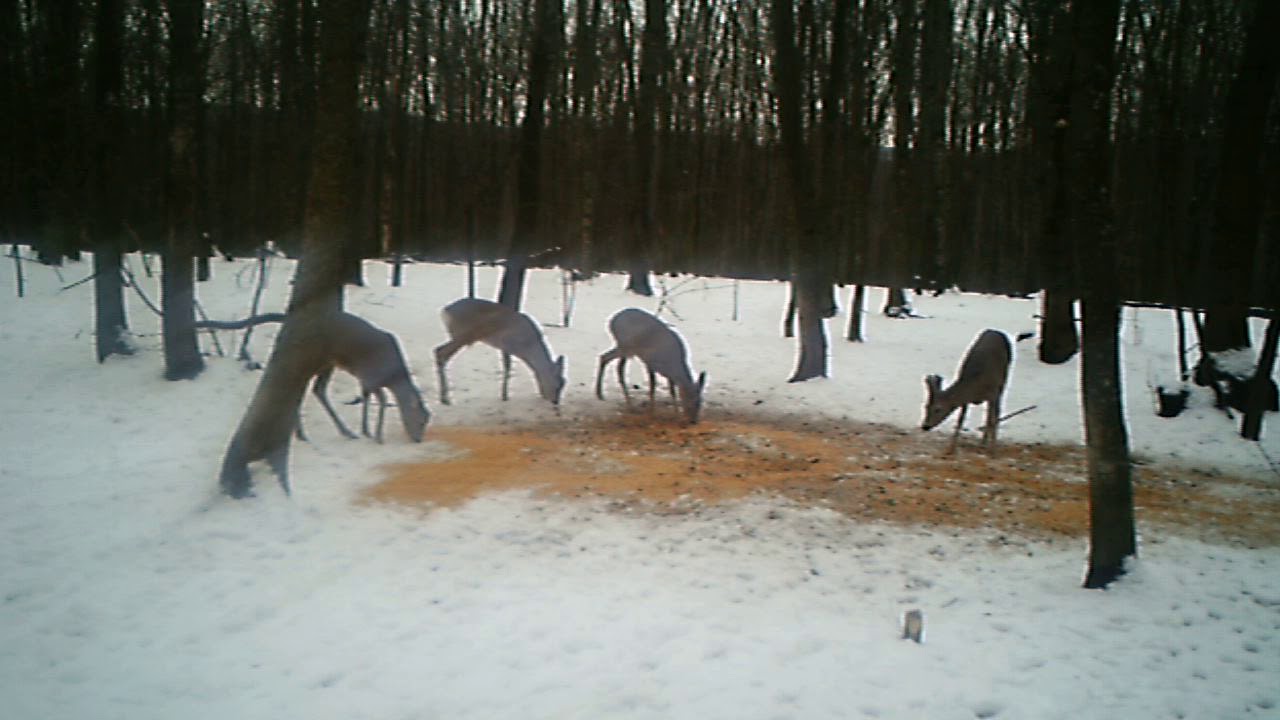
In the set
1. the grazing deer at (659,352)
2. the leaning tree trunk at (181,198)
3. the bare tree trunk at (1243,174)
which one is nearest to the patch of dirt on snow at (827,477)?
the grazing deer at (659,352)

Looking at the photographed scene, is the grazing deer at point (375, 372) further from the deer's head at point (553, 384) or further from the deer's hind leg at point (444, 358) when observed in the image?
the deer's head at point (553, 384)

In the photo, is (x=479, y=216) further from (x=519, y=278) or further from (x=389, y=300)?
(x=519, y=278)

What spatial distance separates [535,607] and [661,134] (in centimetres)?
2092

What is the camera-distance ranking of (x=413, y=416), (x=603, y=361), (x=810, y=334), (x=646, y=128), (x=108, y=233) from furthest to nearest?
1. (x=646, y=128)
2. (x=810, y=334)
3. (x=108, y=233)
4. (x=603, y=361)
5. (x=413, y=416)

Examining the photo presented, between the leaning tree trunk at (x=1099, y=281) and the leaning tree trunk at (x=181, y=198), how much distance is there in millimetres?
9528

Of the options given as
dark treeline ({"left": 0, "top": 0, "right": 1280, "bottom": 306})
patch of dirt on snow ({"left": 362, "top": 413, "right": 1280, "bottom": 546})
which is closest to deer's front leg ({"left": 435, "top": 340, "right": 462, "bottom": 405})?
patch of dirt on snow ({"left": 362, "top": 413, "right": 1280, "bottom": 546})

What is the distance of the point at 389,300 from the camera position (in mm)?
18141

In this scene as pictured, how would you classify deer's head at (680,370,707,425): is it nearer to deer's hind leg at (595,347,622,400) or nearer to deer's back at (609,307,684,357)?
deer's back at (609,307,684,357)

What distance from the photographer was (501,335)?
11.6m

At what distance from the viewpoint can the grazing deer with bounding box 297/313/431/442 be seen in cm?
909

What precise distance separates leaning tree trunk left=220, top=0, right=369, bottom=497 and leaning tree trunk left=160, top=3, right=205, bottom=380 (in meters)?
4.41

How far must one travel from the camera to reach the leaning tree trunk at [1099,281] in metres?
5.77

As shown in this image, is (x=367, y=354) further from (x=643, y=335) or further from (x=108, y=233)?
(x=108, y=233)

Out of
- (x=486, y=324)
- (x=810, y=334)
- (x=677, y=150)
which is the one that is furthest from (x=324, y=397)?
(x=677, y=150)
